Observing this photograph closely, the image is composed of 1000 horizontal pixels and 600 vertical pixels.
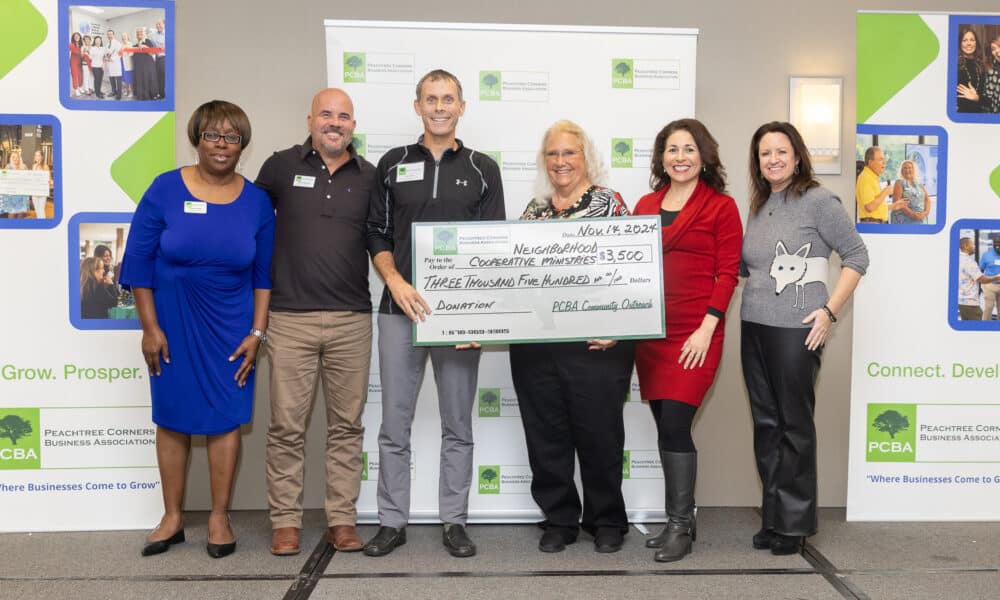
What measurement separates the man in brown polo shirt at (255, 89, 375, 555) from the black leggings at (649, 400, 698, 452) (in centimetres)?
117

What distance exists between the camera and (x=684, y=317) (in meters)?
2.88

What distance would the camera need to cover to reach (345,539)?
3.03m

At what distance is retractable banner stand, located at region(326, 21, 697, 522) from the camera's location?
10.9 ft

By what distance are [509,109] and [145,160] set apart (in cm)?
155

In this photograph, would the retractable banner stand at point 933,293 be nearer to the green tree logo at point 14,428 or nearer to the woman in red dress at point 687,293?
the woman in red dress at point 687,293

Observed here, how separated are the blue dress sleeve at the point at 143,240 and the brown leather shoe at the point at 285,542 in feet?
3.49

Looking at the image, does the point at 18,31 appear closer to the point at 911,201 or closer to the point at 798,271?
the point at 798,271

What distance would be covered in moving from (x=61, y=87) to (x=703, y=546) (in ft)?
10.6

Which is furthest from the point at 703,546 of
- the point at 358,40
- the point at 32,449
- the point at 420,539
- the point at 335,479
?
the point at 32,449

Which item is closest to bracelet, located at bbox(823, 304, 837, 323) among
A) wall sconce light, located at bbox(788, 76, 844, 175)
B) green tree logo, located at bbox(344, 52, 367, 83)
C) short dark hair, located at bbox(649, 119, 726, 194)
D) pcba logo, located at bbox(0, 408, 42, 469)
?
short dark hair, located at bbox(649, 119, 726, 194)

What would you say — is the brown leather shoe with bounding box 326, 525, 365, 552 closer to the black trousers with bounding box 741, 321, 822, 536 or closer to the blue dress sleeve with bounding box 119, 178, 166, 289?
the blue dress sleeve with bounding box 119, 178, 166, 289

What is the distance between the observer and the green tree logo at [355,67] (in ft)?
10.8

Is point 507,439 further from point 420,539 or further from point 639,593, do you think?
point 639,593

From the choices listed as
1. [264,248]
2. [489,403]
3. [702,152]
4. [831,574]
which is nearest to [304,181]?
[264,248]
